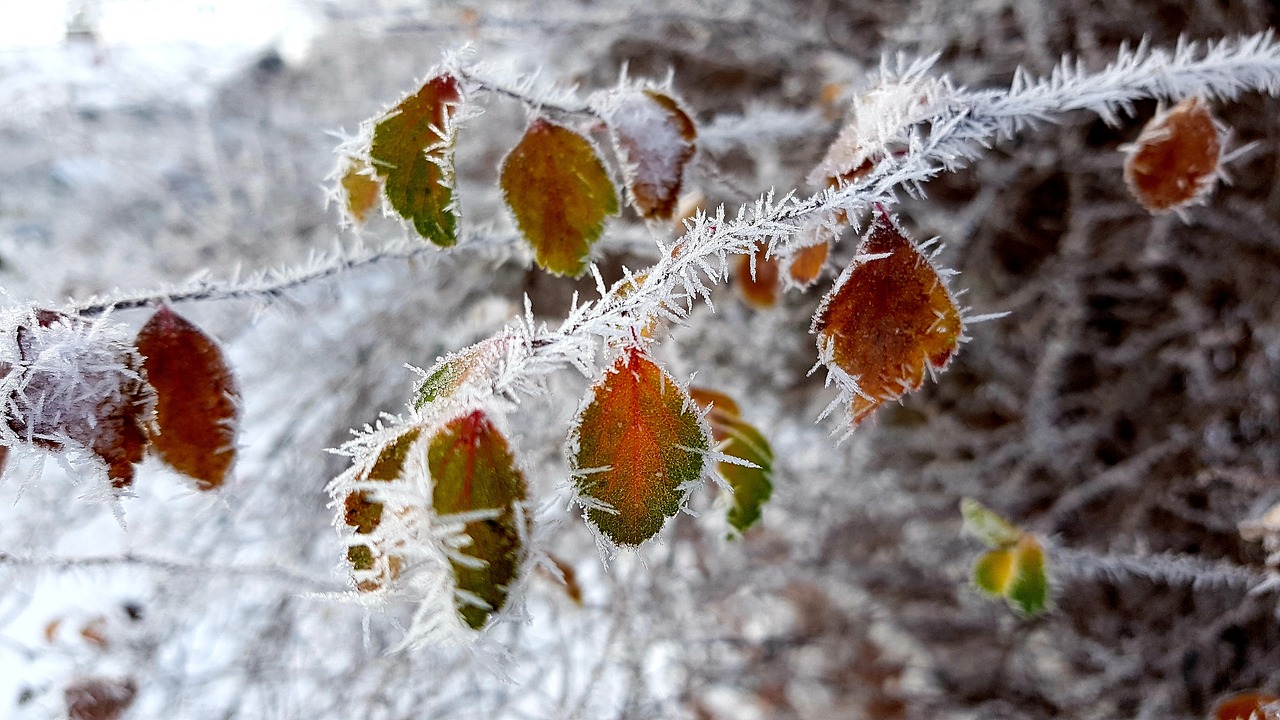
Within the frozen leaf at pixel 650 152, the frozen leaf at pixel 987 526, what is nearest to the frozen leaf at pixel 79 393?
the frozen leaf at pixel 650 152

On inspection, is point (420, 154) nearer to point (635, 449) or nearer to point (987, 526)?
point (635, 449)

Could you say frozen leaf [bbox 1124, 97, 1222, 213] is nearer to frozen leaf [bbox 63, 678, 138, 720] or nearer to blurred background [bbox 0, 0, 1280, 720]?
blurred background [bbox 0, 0, 1280, 720]

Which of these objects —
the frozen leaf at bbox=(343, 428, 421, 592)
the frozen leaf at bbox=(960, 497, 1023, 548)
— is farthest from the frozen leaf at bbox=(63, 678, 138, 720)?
the frozen leaf at bbox=(960, 497, 1023, 548)

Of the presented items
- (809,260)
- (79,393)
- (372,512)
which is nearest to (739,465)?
(809,260)

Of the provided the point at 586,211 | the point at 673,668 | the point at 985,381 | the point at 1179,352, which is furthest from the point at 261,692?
the point at 1179,352

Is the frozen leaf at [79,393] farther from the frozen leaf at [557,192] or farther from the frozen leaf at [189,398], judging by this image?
the frozen leaf at [557,192]

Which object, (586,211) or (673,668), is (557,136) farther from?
(673,668)
